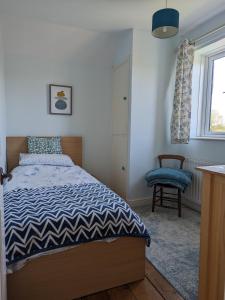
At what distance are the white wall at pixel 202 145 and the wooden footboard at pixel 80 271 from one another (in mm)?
1574

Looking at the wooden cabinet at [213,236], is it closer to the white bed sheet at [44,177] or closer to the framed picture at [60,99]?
the white bed sheet at [44,177]

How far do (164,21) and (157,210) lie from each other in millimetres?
2199

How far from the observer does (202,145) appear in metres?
2.75

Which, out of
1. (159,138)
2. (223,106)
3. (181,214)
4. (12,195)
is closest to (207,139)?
(223,106)

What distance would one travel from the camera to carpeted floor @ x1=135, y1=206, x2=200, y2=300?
5.04ft

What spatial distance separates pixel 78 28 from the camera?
9.50 feet

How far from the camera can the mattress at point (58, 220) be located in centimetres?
Result: 123

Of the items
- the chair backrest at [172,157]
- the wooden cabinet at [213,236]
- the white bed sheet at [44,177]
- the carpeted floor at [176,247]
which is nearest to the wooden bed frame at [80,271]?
the carpeted floor at [176,247]

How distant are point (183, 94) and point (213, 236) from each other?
2189 mm

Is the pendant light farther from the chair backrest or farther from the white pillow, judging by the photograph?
the white pillow

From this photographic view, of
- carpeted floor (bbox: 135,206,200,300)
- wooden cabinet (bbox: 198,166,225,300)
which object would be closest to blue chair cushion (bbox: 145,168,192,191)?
carpeted floor (bbox: 135,206,200,300)

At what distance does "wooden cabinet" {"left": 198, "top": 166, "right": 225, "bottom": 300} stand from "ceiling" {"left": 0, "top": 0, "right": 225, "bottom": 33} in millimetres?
2027

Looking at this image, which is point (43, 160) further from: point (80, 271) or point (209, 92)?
point (209, 92)

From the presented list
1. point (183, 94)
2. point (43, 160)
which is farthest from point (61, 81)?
point (183, 94)
